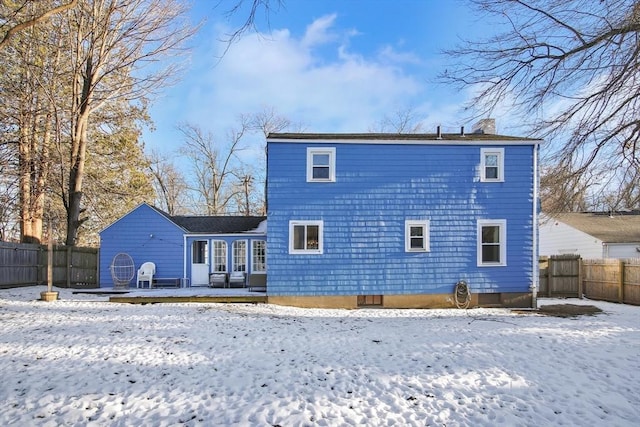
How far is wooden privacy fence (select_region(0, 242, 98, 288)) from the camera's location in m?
13.8

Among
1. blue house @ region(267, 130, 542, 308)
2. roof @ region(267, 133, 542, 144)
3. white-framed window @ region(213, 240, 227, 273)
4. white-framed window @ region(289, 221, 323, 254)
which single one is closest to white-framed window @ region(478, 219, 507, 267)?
blue house @ region(267, 130, 542, 308)

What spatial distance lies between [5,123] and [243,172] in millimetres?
21583

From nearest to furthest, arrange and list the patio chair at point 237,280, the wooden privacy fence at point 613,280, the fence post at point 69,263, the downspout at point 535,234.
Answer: the downspout at point 535,234 → the wooden privacy fence at point 613,280 → the patio chair at point 237,280 → the fence post at point 69,263

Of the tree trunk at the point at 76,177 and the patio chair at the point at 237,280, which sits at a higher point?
the tree trunk at the point at 76,177

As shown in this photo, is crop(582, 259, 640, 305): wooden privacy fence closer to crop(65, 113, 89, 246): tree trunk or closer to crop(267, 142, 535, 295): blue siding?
crop(267, 142, 535, 295): blue siding

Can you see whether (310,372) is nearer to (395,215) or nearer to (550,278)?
(395,215)

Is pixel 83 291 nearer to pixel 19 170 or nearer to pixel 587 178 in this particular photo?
pixel 19 170

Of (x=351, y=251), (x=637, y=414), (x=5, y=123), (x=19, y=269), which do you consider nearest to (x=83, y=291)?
(x=19, y=269)

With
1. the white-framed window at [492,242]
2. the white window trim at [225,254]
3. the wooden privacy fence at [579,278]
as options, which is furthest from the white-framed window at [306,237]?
the wooden privacy fence at [579,278]

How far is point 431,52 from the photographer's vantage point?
24.6 ft

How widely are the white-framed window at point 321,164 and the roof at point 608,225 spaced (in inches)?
515

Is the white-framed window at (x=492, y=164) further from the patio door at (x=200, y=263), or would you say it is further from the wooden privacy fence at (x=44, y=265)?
the wooden privacy fence at (x=44, y=265)

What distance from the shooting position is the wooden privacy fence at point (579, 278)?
14148 mm

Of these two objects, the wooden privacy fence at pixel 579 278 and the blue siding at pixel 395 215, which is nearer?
the blue siding at pixel 395 215
